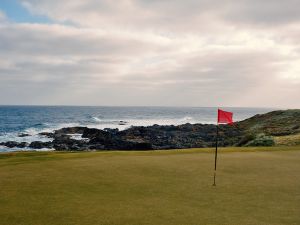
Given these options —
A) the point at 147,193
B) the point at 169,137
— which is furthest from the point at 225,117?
the point at 169,137

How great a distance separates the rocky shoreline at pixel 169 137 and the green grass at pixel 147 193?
20.8 metres

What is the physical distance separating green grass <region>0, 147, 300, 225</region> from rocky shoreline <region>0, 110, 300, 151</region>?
2080 cm

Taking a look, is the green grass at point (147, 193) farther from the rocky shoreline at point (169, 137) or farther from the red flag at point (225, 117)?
the rocky shoreline at point (169, 137)

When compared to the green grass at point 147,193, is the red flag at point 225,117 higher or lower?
higher

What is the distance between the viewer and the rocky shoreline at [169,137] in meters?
47.3

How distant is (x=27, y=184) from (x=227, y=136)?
4846 cm

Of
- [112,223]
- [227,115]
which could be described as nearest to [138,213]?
[112,223]

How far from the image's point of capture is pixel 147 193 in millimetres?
9477

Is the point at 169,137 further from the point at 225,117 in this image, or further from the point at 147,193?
the point at 147,193

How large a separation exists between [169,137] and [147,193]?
48657 mm

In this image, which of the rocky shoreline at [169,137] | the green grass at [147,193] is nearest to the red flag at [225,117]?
the green grass at [147,193]

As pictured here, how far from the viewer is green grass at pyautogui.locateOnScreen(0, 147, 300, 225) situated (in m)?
7.45

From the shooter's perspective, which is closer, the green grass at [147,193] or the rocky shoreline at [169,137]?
the green grass at [147,193]

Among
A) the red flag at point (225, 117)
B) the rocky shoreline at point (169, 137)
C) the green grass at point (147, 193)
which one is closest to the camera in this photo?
the green grass at point (147, 193)
